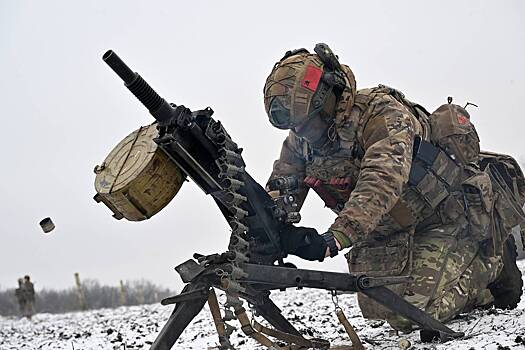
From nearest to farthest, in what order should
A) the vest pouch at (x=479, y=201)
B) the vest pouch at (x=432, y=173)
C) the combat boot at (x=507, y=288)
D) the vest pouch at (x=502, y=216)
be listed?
the vest pouch at (x=432, y=173)
the vest pouch at (x=479, y=201)
the vest pouch at (x=502, y=216)
the combat boot at (x=507, y=288)

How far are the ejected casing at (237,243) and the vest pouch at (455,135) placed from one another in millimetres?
2619

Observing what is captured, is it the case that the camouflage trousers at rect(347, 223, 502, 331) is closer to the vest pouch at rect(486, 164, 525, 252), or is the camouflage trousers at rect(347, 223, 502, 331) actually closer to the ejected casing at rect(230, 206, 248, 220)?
the vest pouch at rect(486, 164, 525, 252)

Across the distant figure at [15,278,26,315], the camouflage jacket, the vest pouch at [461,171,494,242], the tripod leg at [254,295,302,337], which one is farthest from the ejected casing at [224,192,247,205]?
the distant figure at [15,278,26,315]

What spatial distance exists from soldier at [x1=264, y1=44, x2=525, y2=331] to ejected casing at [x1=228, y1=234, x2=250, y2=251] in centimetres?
119

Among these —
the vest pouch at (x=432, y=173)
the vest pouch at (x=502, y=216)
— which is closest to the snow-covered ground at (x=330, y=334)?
the vest pouch at (x=502, y=216)

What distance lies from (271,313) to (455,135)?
2494mm

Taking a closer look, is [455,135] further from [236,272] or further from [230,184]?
[236,272]

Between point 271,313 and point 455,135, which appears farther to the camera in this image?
point 455,135

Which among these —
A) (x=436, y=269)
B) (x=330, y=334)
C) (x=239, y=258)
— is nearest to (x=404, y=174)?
(x=436, y=269)

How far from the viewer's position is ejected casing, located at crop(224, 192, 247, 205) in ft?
13.6

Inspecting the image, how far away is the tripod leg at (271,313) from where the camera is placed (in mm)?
4883

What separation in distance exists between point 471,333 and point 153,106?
311 centimetres

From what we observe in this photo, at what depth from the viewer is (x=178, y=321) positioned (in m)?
4.02

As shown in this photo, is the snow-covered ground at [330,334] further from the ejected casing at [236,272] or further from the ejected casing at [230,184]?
the ejected casing at [230,184]
